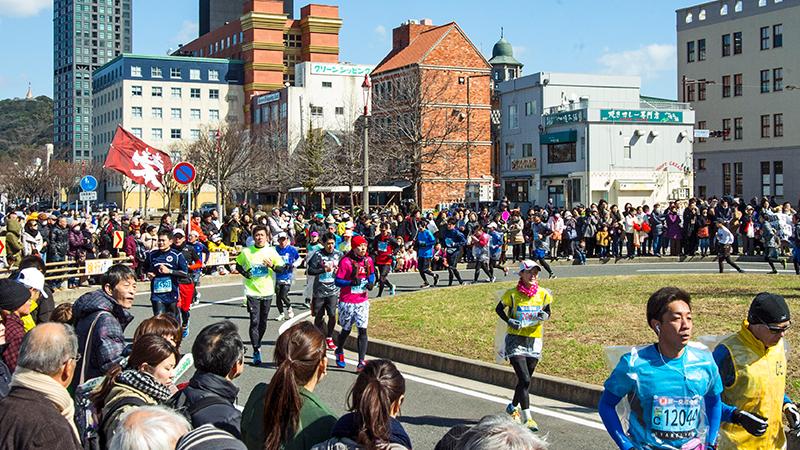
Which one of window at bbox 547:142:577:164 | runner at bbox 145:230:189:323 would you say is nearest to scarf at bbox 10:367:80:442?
runner at bbox 145:230:189:323

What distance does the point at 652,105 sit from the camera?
6297 centimetres

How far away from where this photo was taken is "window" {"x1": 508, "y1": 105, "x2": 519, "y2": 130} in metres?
70.6

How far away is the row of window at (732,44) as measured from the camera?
217 ft

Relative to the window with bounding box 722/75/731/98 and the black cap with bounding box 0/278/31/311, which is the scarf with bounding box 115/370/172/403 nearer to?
the black cap with bounding box 0/278/31/311

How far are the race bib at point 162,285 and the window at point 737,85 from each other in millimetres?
63526

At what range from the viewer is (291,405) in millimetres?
4734

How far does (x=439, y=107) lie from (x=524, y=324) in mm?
59721

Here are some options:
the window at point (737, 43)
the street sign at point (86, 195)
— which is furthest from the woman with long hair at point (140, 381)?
the window at point (737, 43)

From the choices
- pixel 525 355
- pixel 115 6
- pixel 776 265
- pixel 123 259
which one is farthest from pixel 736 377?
pixel 115 6

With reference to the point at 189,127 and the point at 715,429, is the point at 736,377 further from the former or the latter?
the point at 189,127

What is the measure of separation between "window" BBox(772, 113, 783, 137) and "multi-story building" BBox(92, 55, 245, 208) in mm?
64728

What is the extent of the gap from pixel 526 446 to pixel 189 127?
113766 millimetres

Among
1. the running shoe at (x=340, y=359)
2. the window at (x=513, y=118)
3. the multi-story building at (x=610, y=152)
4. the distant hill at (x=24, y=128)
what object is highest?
the distant hill at (x=24, y=128)

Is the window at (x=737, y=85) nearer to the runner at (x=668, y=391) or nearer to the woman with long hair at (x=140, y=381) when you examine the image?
the runner at (x=668, y=391)
